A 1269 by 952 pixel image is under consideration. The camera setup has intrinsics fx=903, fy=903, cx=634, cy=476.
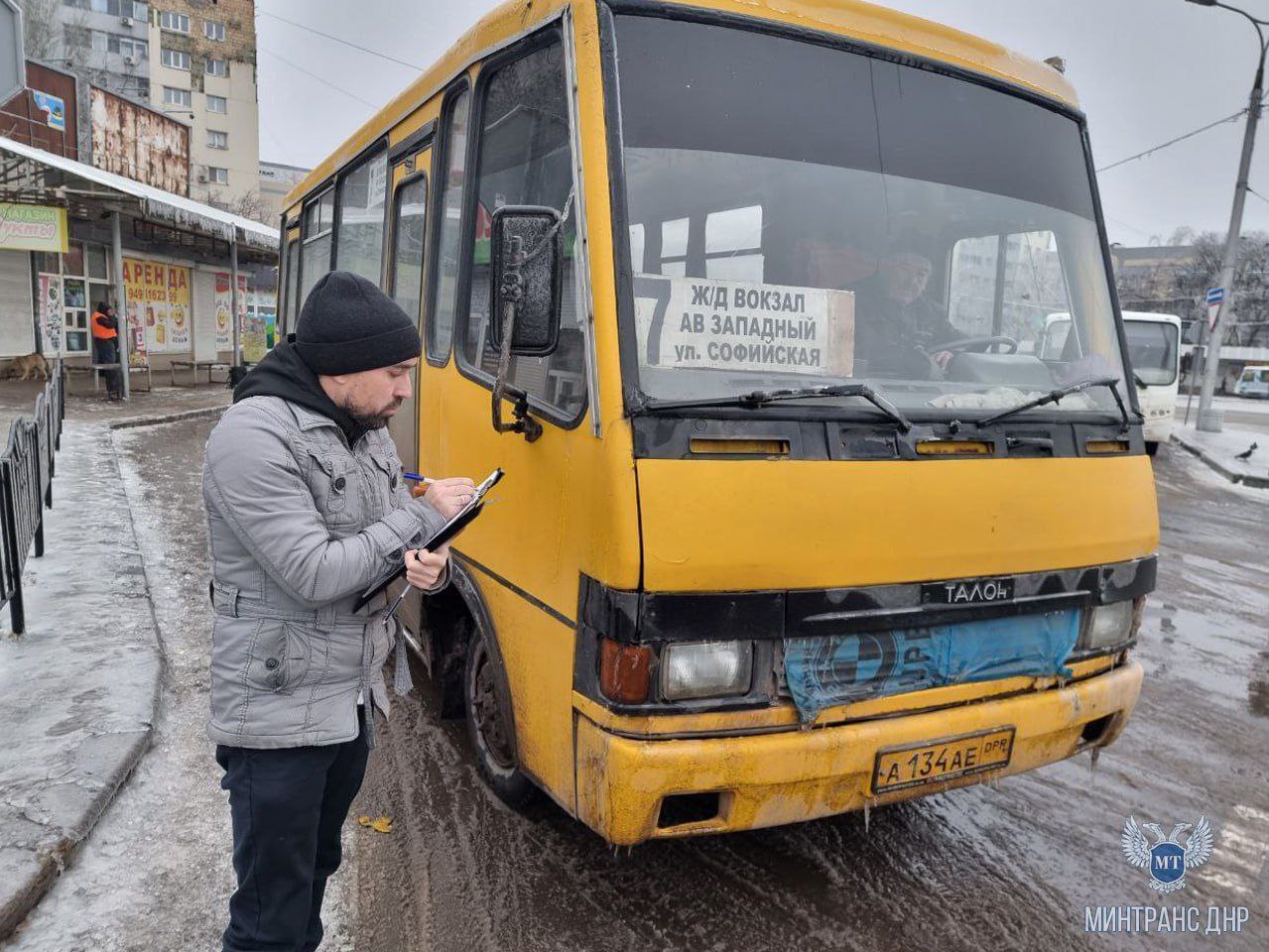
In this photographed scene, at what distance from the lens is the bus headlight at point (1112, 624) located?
308 centimetres

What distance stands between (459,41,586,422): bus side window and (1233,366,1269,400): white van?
5713 cm

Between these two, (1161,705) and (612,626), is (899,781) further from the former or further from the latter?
(1161,705)

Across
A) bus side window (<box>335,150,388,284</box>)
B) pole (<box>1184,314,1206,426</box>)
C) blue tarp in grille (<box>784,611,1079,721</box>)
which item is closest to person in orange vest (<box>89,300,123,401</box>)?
bus side window (<box>335,150,388,284</box>)

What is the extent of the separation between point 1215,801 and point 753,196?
10.6 feet

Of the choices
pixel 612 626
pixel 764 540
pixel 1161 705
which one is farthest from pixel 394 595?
pixel 1161 705

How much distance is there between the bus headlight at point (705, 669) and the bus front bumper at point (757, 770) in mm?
128

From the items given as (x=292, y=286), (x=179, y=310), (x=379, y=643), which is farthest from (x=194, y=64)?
(x=379, y=643)

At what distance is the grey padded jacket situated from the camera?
6.12 feet

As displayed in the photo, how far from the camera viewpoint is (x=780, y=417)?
8.26 feet

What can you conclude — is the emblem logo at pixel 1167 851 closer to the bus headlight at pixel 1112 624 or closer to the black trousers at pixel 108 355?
the bus headlight at pixel 1112 624

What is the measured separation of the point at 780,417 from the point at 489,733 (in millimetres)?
1757

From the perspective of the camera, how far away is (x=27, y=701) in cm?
389

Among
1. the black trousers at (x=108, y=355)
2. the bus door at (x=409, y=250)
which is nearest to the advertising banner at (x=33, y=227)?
the black trousers at (x=108, y=355)

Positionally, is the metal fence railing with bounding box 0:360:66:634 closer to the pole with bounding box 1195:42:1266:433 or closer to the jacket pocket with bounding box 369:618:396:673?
the jacket pocket with bounding box 369:618:396:673
